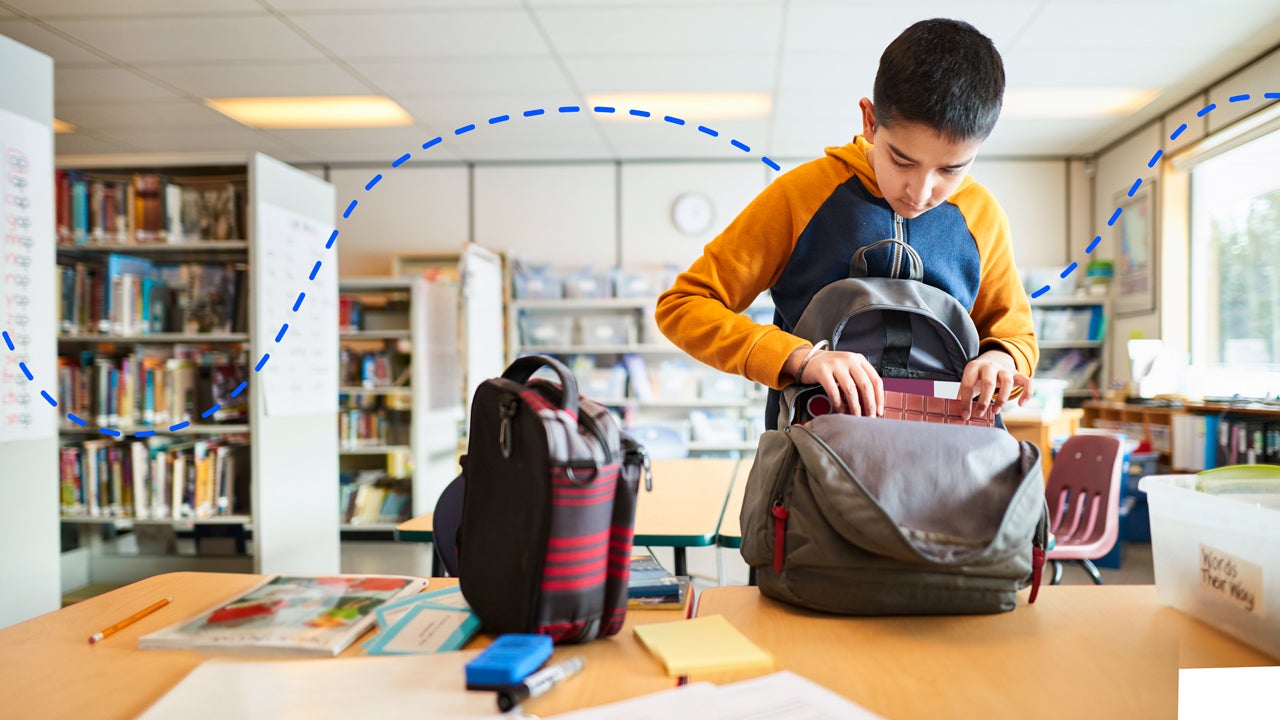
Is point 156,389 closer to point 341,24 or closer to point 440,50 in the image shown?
point 341,24

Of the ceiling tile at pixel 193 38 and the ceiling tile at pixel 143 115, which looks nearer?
the ceiling tile at pixel 193 38

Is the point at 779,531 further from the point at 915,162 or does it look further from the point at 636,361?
the point at 636,361

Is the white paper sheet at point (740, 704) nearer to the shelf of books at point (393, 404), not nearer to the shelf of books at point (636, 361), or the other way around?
the shelf of books at point (393, 404)

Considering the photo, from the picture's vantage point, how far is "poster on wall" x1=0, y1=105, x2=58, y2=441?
2381 millimetres

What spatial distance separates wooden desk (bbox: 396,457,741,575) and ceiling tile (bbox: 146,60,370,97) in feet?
10.8

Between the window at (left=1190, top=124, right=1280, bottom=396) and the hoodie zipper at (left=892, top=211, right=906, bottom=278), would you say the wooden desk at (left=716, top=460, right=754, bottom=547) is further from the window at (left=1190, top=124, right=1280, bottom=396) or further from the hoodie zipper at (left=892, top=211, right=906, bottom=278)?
the window at (left=1190, top=124, right=1280, bottom=396)

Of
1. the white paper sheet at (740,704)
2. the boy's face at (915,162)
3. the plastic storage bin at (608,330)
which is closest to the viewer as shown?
the white paper sheet at (740,704)

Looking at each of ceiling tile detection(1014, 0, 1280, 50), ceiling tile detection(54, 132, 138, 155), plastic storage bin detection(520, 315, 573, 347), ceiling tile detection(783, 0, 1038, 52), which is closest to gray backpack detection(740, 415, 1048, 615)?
ceiling tile detection(783, 0, 1038, 52)

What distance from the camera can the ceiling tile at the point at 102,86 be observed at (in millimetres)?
4324

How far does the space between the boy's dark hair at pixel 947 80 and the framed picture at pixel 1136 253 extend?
491cm

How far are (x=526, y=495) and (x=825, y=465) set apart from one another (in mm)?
312

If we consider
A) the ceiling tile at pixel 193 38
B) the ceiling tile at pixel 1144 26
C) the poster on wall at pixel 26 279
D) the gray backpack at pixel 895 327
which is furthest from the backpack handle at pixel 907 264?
the ceiling tile at pixel 193 38

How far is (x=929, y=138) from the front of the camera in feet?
3.11

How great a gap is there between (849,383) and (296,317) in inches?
123
